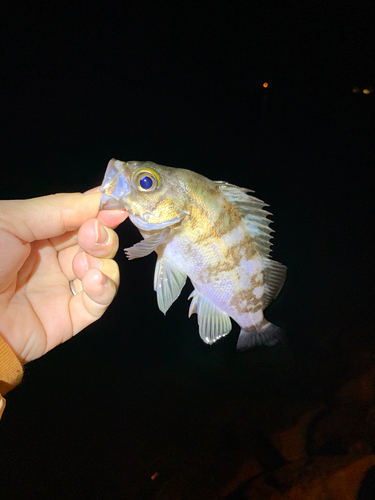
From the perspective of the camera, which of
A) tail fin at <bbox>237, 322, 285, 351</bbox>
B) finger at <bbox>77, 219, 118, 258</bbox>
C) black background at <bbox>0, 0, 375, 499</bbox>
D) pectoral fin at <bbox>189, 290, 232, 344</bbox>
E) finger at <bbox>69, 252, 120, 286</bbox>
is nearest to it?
finger at <bbox>77, 219, 118, 258</bbox>

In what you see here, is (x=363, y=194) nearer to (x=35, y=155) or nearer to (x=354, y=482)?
(x=354, y=482)

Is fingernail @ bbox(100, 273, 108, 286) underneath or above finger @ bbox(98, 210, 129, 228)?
underneath

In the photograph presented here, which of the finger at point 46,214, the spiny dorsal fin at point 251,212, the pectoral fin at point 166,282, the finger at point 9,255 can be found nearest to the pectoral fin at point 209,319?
the pectoral fin at point 166,282

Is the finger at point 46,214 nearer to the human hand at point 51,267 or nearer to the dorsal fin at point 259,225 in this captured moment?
the human hand at point 51,267

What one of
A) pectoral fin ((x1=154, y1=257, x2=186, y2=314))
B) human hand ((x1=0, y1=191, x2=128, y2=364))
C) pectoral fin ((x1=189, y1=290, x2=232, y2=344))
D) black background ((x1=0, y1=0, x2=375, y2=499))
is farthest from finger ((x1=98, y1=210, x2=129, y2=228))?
black background ((x1=0, y1=0, x2=375, y2=499))

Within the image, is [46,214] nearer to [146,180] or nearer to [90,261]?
[90,261]

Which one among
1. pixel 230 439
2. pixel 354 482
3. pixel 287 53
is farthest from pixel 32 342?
pixel 287 53

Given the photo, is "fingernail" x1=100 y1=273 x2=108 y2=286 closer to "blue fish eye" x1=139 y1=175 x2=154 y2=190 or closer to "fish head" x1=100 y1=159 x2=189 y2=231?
"fish head" x1=100 y1=159 x2=189 y2=231
